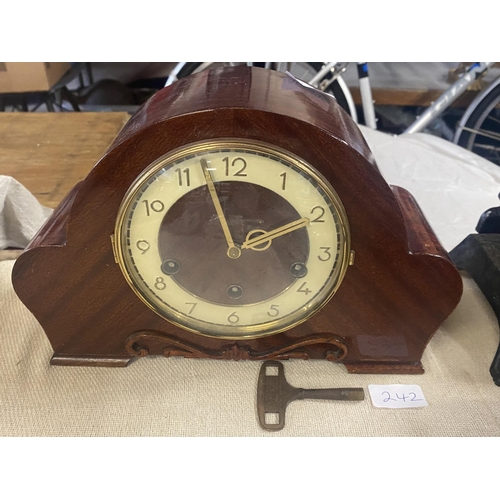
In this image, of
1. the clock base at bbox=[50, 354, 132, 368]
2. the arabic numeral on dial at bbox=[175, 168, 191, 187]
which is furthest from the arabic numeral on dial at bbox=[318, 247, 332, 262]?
the clock base at bbox=[50, 354, 132, 368]

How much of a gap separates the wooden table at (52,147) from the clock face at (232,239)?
0.80 meters

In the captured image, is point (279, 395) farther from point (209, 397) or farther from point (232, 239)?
point (232, 239)

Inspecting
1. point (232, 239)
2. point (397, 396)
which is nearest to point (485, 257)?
point (397, 396)

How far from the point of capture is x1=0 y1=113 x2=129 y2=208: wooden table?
1447 millimetres

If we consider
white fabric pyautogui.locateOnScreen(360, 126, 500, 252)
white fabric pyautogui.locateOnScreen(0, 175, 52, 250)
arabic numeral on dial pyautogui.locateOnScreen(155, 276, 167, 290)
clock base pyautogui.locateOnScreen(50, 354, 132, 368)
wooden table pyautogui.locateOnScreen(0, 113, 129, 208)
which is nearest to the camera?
arabic numeral on dial pyautogui.locateOnScreen(155, 276, 167, 290)

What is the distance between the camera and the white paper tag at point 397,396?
2.67 ft

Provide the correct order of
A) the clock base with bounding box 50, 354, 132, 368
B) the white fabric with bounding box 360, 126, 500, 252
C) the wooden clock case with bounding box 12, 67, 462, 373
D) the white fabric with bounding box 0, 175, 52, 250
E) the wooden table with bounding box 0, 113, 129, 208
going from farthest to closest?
the white fabric with bounding box 360, 126, 500, 252, the wooden table with bounding box 0, 113, 129, 208, the white fabric with bounding box 0, 175, 52, 250, the clock base with bounding box 50, 354, 132, 368, the wooden clock case with bounding box 12, 67, 462, 373

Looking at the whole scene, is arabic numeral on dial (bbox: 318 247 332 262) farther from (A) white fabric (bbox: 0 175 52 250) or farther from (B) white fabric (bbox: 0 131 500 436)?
(A) white fabric (bbox: 0 175 52 250)

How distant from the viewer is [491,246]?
3.23ft

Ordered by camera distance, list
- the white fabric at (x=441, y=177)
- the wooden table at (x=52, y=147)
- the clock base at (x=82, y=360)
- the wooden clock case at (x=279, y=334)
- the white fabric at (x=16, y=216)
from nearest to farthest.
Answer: the wooden clock case at (x=279, y=334)
the clock base at (x=82, y=360)
the white fabric at (x=16, y=216)
the wooden table at (x=52, y=147)
the white fabric at (x=441, y=177)

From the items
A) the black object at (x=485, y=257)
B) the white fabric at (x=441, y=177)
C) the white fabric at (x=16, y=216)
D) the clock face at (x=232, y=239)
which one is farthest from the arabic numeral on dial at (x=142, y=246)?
the white fabric at (x=441, y=177)

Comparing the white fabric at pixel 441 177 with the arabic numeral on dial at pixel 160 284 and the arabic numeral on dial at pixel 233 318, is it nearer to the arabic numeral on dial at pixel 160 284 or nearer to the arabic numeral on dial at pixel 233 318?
the arabic numeral on dial at pixel 233 318

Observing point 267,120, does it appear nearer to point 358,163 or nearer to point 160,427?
point 358,163

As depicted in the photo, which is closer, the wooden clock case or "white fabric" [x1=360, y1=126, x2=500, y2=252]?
the wooden clock case
